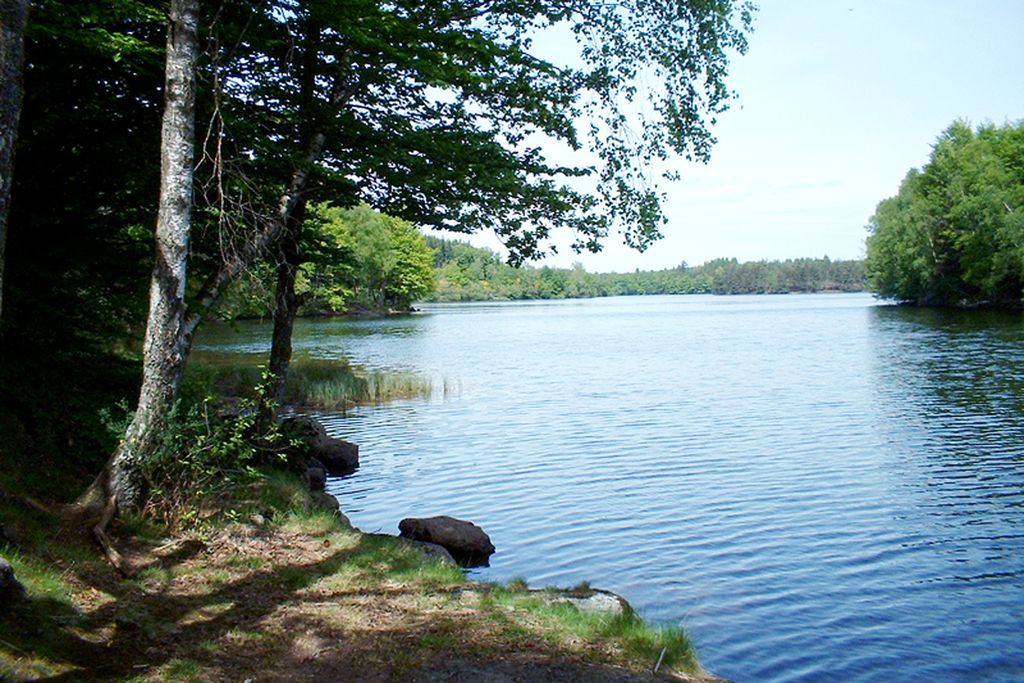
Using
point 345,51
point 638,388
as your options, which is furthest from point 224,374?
point 345,51

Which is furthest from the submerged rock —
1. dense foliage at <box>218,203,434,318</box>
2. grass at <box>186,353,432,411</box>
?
dense foliage at <box>218,203,434,318</box>

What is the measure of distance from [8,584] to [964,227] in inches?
3287

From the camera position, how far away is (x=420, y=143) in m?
12.6

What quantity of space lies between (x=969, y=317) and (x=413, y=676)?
69.8 m

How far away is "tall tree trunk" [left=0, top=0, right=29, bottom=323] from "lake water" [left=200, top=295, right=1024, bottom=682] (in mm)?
7891

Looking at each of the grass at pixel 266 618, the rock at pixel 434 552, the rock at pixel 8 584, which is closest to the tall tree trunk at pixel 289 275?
the rock at pixel 434 552

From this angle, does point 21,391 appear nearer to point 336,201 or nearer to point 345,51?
point 336,201

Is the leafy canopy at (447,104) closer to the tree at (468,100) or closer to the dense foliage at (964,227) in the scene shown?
the tree at (468,100)

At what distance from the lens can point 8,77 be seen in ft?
17.9

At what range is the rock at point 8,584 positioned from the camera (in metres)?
6.05

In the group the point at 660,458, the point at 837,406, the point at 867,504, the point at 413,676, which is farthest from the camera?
the point at 837,406

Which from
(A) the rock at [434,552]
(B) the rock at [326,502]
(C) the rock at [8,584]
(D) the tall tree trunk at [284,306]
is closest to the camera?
(C) the rock at [8,584]

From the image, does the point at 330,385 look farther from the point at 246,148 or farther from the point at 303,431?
the point at 246,148

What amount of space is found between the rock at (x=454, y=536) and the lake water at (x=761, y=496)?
1.16ft
